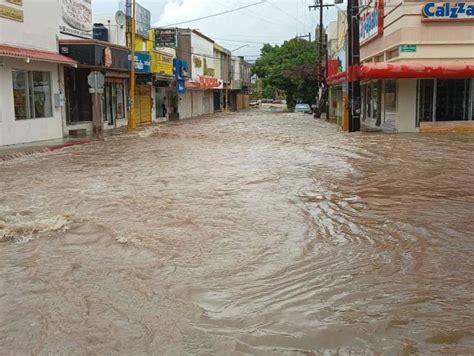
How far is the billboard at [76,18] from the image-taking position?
91.9ft

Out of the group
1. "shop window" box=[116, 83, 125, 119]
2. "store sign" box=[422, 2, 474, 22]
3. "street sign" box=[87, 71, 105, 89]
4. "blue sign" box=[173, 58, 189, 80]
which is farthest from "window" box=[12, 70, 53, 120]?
"blue sign" box=[173, 58, 189, 80]

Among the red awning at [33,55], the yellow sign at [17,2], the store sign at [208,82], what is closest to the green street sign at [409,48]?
the red awning at [33,55]

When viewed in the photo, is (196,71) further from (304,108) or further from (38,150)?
(38,150)

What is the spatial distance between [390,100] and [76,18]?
15.6 meters

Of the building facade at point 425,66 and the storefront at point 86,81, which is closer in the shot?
the building facade at point 425,66

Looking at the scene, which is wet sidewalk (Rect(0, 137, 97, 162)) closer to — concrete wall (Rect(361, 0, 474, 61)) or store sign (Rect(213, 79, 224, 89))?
concrete wall (Rect(361, 0, 474, 61))

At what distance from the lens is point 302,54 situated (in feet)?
218

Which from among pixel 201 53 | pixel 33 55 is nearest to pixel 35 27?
pixel 33 55

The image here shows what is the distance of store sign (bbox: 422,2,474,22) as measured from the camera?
2534 cm

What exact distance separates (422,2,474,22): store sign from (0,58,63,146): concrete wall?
15.6 m

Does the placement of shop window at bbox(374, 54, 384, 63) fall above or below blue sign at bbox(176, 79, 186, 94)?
above

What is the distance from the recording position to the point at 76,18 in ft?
96.2

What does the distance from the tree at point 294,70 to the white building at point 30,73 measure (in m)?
38.8

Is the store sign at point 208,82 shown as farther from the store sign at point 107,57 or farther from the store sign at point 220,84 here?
the store sign at point 107,57
